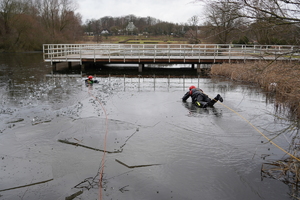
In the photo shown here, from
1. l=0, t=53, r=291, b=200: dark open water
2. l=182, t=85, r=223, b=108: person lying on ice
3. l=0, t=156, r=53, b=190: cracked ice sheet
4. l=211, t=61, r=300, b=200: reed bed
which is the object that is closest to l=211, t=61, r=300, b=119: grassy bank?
l=211, t=61, r=300, b=200: reed bed

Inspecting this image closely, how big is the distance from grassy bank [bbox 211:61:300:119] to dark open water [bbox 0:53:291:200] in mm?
753

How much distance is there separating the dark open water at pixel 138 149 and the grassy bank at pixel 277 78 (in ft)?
2.47

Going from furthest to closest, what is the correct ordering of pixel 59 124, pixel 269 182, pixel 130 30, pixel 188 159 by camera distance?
pixel 130 30 < pixel 59 124 < pixel 188 159 < pixel 269 182

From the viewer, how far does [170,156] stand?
6.12 meters

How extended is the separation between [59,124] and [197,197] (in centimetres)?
492

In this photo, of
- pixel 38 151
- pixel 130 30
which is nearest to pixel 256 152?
pixel 38 151

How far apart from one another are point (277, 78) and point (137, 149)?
30.2 ft

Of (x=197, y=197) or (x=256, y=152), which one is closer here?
(x=197, y=197)

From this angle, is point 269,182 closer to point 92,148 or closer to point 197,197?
point 197,197

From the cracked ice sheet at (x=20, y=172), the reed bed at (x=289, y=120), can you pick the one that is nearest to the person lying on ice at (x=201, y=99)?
the reed bed at (x=289, y=120)

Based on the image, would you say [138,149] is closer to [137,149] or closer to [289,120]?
[137,149]

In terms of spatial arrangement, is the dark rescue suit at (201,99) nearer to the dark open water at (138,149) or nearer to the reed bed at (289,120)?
the dark open water at (138,149)

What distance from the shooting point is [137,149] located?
6.46 m

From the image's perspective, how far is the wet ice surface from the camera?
4.88 meters
